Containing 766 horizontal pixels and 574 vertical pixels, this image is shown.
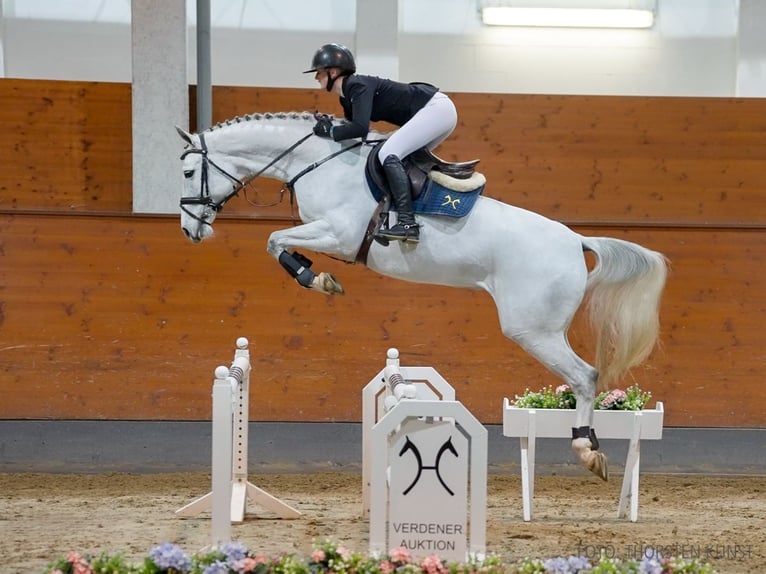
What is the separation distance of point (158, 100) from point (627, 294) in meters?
3.76

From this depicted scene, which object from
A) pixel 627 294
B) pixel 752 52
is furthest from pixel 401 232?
pixel 752 52

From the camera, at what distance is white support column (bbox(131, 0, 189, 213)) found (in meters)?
7.14

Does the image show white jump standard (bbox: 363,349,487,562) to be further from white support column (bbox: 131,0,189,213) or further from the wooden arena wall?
white support column (bbox: 131,0,189,213)

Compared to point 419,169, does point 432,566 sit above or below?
below

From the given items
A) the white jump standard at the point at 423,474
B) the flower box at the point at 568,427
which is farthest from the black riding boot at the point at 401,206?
the flower box at the point at 568,427

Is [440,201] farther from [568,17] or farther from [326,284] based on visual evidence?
[568,17]

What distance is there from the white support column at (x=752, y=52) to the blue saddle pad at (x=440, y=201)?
495 cm

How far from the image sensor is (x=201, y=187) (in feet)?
15.2

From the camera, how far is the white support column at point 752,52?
28.1 feet

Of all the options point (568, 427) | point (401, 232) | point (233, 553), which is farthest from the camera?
point (568, 427)

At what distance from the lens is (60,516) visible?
521cm

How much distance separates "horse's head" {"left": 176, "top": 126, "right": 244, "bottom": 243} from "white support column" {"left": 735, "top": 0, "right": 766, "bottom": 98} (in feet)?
17.8

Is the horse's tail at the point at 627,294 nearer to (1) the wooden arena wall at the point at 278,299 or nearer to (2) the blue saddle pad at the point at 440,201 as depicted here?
(2) the blue saddle pad at the point at 440,201

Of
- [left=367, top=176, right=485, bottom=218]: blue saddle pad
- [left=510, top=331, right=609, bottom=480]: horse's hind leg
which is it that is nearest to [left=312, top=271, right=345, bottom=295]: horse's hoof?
[left=367, top=176, right=485, bottom=218]: blue saddle pad
